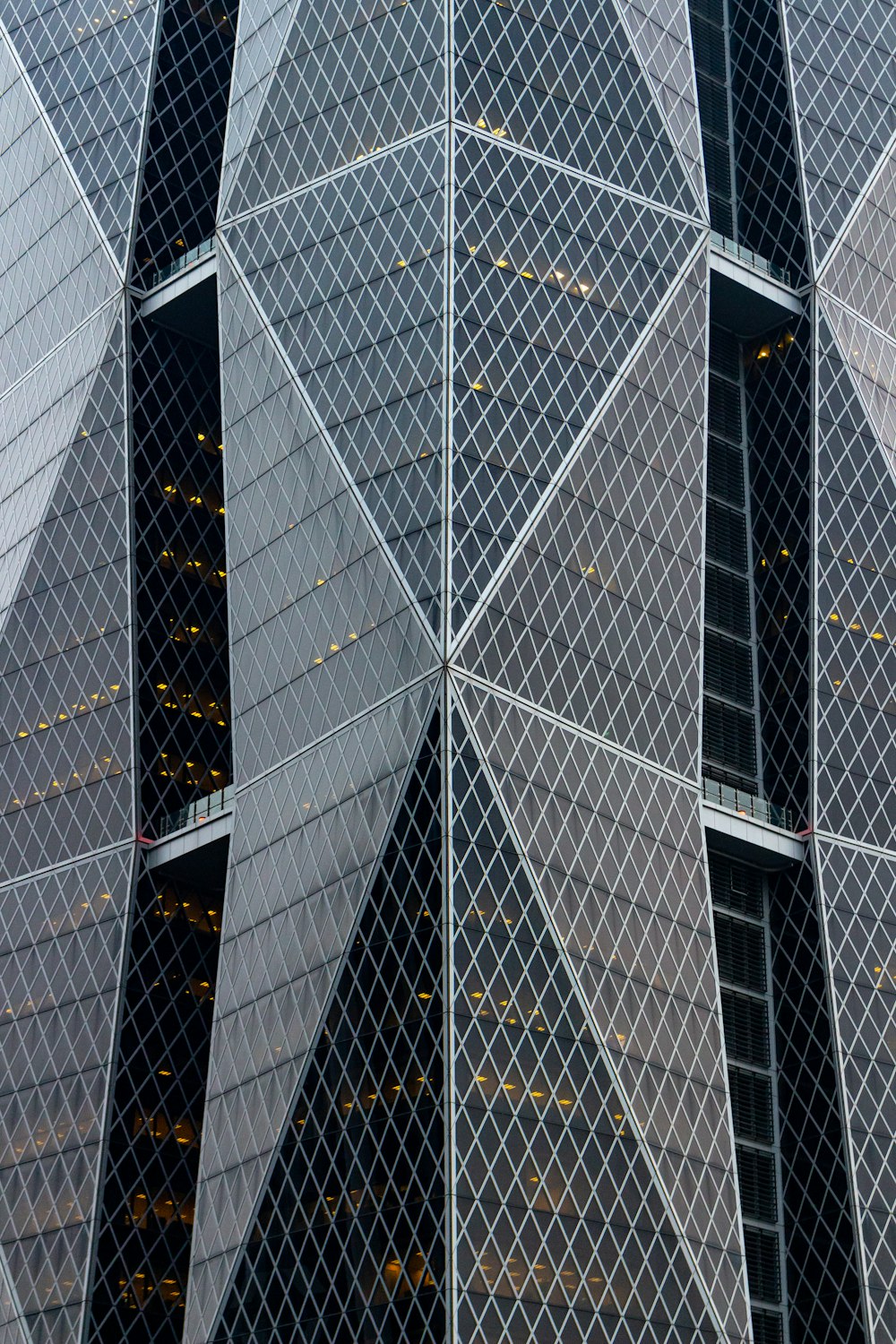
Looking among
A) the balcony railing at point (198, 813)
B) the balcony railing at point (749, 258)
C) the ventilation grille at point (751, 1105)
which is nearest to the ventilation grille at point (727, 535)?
the balcony railing at point (749, 258)

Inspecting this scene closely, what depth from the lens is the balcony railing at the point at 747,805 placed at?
A: 246 ft

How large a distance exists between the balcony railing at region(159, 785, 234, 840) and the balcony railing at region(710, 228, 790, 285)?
89.8 feet

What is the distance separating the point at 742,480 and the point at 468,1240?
34.7m

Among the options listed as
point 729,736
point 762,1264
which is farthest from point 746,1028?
point 729,736

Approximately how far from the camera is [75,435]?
85.0 m

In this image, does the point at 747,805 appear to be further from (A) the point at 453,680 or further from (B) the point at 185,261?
(B) the point at 185,261

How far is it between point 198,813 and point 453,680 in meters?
14.6

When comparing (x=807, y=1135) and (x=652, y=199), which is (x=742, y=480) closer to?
(x=652, y=199)

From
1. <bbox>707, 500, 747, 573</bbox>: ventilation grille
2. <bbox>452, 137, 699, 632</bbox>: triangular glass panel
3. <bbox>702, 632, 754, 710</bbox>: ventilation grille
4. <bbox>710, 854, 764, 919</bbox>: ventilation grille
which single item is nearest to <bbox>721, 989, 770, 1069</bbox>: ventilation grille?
<bbox>710, 854, 764, 919</bbox>: ventilation grille

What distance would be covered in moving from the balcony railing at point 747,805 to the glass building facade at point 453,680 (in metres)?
0.20

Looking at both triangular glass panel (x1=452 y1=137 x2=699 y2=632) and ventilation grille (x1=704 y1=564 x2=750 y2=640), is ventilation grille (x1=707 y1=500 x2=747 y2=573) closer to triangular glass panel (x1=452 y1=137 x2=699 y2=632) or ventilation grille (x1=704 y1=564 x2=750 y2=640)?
ventilation grille (x1=704 y1=564 x2=750 y2=640)

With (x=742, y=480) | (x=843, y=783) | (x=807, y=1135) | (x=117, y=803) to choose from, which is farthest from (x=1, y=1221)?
(x=742, y=480)

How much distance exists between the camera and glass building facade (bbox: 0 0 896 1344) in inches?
2537

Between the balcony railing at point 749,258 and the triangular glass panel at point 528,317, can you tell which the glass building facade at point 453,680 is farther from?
the balcony railing at point 749,258
